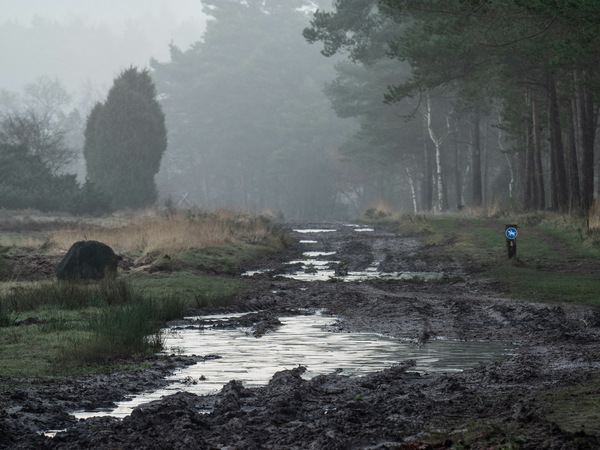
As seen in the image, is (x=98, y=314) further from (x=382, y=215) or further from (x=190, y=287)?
(x=382, y=215)

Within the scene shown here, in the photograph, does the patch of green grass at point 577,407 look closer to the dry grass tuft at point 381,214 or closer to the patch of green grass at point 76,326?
the patch of green grass at point 76,326

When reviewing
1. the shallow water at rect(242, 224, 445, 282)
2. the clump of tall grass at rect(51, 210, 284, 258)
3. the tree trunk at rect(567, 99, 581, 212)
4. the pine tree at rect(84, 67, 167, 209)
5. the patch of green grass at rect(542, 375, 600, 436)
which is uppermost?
the pine tree at rect(84, 67, 167, 209)

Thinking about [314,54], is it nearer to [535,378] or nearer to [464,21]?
[464,21]

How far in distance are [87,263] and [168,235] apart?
7.32 m

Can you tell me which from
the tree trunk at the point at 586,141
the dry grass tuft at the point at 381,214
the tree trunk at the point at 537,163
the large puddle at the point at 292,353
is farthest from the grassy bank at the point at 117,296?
the dry grass tuft at the point at 381,214

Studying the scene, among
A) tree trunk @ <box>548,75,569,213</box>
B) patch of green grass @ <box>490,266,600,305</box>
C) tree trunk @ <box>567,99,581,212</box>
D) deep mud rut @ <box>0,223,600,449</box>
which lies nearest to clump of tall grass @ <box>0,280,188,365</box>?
deep mud rut @ <box>0,223,600,449</box>

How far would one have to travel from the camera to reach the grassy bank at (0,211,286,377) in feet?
33.5

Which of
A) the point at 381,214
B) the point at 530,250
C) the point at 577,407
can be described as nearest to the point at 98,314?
the point at 577,407

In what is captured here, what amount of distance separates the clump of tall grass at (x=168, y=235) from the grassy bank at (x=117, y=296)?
1.3 inches

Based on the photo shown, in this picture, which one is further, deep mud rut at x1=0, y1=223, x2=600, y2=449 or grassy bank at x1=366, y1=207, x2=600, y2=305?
grassy bank at x1=366, y1=207, x2=600, y2=305

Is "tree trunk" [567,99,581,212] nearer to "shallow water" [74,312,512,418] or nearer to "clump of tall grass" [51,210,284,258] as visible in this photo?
"clump of tall grass" [51,210,284,258]

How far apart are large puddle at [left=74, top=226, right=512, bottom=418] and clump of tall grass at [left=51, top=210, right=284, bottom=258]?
33.3 ft

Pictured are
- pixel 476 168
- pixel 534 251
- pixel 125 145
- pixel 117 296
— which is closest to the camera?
pixel 117 296

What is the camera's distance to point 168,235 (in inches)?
985
